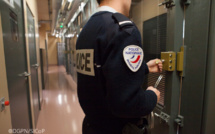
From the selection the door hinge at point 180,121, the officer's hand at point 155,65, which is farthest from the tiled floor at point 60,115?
the officer's hand at point 155,65

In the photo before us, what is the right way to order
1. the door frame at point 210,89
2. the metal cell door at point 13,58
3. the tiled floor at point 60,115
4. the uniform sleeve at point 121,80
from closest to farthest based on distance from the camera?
the uniform sleeve at point 121,80 < the door frame at point 210,89 < the metal cell door at point 13,58 < the tiled floor at point 60,115

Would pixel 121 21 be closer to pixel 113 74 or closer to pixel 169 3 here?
pixel 113 74

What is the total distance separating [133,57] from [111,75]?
5.2 inches

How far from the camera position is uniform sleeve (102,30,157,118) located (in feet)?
1.86

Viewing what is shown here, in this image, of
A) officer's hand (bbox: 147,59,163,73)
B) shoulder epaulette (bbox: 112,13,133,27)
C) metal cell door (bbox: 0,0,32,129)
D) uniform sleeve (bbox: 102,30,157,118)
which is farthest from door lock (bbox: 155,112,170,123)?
metal cell door (bbox: 0,0,32,129)

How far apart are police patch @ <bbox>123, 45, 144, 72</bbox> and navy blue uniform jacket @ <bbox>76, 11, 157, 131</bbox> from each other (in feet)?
0.05

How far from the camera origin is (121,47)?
22.7 inches

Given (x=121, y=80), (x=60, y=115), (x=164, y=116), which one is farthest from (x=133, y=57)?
(x=60, y=115)

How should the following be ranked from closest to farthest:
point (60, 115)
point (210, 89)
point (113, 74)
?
1. point (113, 74)
2. point (210, 89)
3. point (60, 115)

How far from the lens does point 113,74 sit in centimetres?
57

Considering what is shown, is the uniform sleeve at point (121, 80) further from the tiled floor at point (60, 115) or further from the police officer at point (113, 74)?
the tiled floor at point (60, 115)

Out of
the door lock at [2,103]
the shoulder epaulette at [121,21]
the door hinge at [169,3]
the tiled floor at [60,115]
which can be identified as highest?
the door hinge at [169,3]

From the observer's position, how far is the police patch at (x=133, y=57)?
574 mm

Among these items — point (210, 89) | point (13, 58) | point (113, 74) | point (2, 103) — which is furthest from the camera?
point (13, 58)
